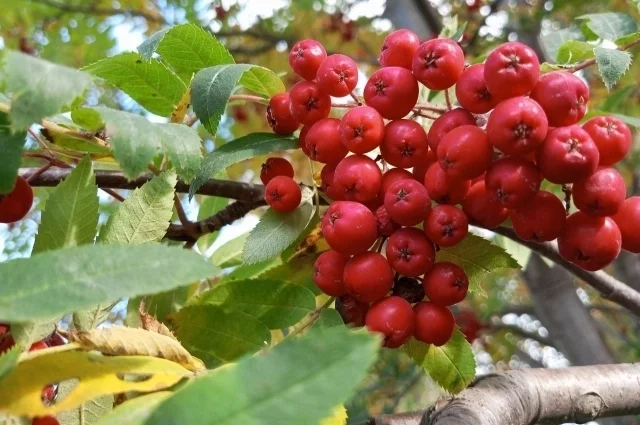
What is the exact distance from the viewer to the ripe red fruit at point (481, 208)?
0.84 m

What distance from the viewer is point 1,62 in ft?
2.10

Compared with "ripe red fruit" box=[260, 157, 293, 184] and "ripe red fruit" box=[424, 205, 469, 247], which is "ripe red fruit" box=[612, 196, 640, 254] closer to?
"ripe red fruit" box=[424, 205, 469, 247]

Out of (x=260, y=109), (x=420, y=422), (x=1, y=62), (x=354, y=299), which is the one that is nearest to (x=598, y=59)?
(x=354, y=299)

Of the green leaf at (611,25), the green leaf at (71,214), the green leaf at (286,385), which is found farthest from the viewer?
the green leaf at (611,25)

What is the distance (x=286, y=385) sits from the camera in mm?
431

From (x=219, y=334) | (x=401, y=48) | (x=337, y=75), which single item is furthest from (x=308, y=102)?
(x=219, y=334)

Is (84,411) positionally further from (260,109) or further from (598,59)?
(260,109)

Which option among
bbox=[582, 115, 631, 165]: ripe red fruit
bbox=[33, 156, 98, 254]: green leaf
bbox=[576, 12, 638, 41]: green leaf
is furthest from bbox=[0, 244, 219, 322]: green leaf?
bbox=[576, 12, 638, 41]: green leaf

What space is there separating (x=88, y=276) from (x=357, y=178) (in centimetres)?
47

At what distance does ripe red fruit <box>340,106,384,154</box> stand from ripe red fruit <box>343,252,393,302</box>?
160 mm

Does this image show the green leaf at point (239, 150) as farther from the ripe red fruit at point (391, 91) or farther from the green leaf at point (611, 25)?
the green leaf at point (611, 25)

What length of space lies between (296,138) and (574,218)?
17.9 inches

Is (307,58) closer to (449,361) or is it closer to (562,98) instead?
(562,98)

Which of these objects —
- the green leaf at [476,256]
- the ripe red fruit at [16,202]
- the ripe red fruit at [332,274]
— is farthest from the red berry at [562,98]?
the ripe red fruit at [16,202]
